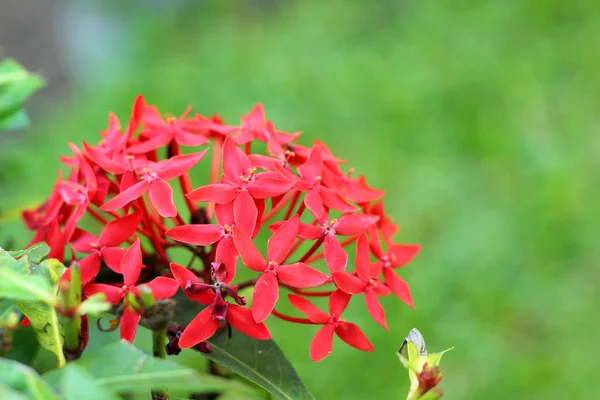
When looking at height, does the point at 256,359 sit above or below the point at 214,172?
below

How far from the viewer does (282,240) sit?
31.3 inches

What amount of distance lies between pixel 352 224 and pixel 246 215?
14 centimetres

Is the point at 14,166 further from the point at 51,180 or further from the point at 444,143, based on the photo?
the point at 444,143

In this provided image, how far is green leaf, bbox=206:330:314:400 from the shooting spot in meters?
0.80

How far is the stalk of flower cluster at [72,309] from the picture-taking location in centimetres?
61

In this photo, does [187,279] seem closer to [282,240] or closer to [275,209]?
[282,240]

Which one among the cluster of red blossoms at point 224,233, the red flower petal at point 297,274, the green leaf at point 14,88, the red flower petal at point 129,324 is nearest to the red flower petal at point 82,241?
the cluster of red blossoms at point 224,233

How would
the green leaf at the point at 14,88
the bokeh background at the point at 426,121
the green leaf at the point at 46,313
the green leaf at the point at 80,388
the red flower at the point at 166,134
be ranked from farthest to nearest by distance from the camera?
the bokeh background at the point at 426,121, the green leaf at the point at 14,88, the red flower at the point at 166,134, the green leaf at the point at 46,313, the green leaf at the point at 80,388

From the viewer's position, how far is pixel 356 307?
2.36 metres

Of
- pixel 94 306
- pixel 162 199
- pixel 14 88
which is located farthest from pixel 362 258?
pixel 14 88

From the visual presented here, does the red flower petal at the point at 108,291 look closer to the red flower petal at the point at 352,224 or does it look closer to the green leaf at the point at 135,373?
the green leaf at the point at 135,373

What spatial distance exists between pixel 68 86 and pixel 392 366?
2.51m

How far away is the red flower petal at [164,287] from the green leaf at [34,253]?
4.7 inches

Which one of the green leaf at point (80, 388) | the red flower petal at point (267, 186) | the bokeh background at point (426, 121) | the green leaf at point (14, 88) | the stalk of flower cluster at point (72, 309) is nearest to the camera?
the green leaf at point (80, 388)
